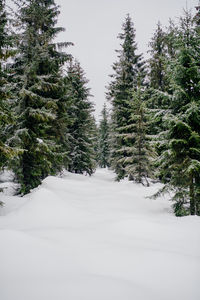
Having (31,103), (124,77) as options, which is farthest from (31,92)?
(124,77)

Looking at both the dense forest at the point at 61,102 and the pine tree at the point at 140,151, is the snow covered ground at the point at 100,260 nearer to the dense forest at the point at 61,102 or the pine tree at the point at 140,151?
the dense forest at the point at 61,102

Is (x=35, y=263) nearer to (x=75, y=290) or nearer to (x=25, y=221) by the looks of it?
(x=75, y=290)

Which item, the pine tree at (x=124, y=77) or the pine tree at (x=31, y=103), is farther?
the pine tree at (x=124, y=77)

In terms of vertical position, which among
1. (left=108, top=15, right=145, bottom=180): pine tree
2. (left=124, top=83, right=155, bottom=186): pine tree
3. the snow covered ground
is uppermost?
(left=108, top=15, right=145, bottom=180): pine tree

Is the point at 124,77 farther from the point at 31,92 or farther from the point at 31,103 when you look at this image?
the point at 31,92

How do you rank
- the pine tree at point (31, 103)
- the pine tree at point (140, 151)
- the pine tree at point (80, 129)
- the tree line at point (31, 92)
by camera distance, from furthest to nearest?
the pine tree at point (80, 129), the pine tree at point (140, 151), the pine tree at point (31, 103), the tree line at point (31, 92)

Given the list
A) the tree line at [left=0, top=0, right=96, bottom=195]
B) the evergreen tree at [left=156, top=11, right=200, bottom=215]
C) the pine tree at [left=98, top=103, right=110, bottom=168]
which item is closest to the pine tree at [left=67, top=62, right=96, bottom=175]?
the tree line at [left=0, top=0, right=96, bottom=195]

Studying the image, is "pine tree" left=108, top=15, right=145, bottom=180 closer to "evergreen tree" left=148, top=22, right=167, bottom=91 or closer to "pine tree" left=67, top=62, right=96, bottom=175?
"evergreen tree" left=148, top=22, right=167, bottom=91

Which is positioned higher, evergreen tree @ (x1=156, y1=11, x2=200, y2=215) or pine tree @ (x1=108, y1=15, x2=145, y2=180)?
pine tree @ (x1=108, y1=15, x2=145, y2=180)

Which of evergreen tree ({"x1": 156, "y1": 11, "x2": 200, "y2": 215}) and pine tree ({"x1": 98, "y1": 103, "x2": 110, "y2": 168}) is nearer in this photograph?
evergreen tree ({"x1": 156, "y1": 11, "x2": 200, "y2": 215})

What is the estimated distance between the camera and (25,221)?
6121 mm

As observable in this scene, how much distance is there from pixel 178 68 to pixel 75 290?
8.28m

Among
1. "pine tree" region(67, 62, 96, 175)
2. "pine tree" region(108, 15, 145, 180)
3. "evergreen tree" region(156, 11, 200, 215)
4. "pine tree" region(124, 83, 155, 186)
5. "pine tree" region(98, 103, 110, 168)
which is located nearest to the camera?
"evergreen tree" region(156, 11, 200, 215)

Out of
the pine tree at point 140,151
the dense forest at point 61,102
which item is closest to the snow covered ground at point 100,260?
the dense forest at point 61,102
